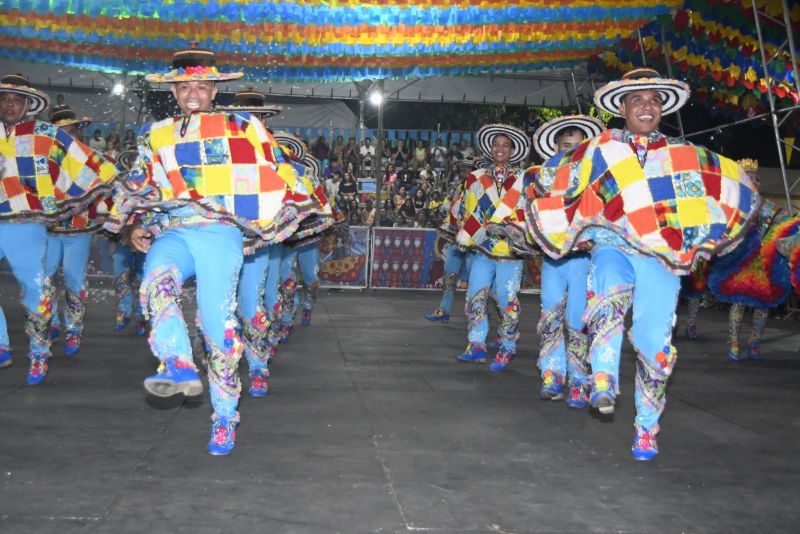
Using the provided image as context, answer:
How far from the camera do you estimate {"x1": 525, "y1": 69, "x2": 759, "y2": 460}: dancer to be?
544 centimetres

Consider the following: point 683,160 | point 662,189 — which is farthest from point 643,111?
point 662,189

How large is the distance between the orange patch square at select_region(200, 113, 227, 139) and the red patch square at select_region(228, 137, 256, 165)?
0.08 meters

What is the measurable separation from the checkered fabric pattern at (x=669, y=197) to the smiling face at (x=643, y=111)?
0.08m

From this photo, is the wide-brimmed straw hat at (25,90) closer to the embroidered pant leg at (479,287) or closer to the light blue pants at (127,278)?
the light blue pants at (127,278)

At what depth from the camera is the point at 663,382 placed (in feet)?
18.0

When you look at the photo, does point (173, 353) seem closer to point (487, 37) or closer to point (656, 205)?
point (656, 205)

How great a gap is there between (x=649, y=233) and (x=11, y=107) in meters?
4.62

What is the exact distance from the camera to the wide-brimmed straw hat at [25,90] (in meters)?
7.21

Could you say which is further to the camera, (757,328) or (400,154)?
(400,154)

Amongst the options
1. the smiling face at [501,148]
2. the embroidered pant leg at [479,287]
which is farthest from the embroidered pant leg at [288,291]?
the smiling face at [501,148]

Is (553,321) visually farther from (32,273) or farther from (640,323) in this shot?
(32,273)

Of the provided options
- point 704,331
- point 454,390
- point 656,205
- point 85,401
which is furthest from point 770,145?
point 85,401

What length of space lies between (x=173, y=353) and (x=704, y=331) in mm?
9334

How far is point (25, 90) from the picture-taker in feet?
23.7
